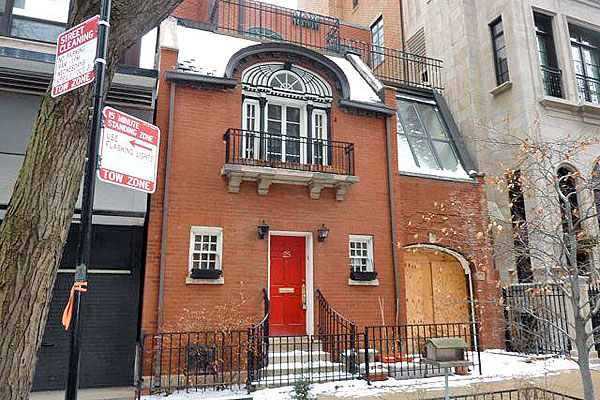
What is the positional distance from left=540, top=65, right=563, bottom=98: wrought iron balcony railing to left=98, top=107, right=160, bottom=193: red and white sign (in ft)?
46.2

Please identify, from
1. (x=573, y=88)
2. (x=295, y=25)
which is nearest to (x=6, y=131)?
(x=295, y=25)

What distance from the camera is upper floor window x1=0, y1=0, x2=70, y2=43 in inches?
354

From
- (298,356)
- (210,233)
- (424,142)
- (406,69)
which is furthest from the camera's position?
(406,69)

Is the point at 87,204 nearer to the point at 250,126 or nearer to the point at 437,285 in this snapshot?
the point at 250,126

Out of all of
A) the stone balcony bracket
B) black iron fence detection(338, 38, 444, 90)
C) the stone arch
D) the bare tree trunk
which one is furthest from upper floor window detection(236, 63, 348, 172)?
the bare tree trunk

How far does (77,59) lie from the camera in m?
3.60

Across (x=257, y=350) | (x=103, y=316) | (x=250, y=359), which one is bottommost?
(x=250, y=359)

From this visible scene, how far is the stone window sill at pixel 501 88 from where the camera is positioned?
45.0ft

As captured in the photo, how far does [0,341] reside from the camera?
125 inches

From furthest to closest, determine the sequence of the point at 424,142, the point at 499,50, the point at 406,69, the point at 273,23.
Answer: the point at 273,23 < the point at 406,69 < the point at 499,50 < the point at 424,142

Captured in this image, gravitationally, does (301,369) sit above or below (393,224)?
below

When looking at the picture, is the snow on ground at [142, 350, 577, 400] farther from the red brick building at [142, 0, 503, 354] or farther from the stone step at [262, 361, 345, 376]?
the red brick building at [142, 0, 503, 354]

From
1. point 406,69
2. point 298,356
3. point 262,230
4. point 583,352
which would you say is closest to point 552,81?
point 406,69

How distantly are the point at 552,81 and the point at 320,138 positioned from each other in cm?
831
